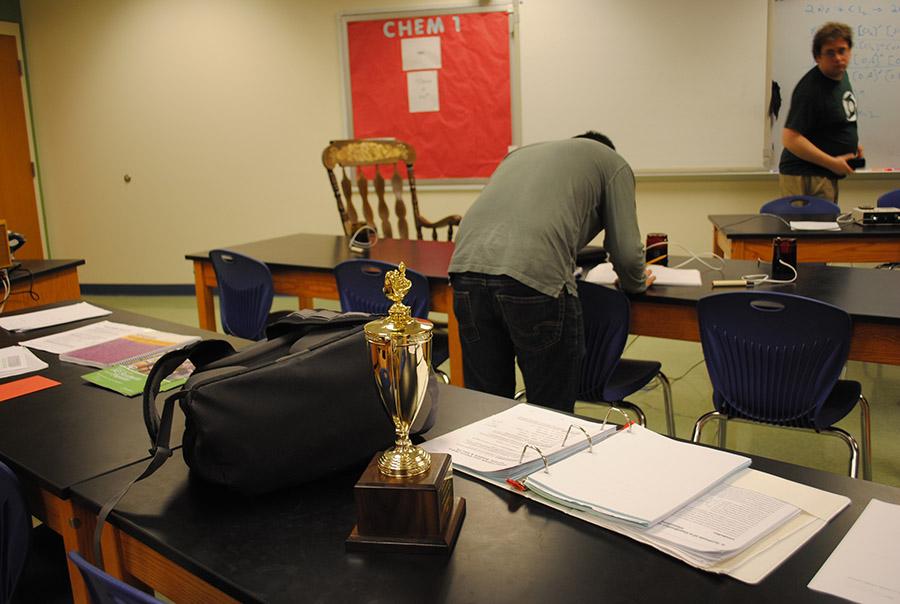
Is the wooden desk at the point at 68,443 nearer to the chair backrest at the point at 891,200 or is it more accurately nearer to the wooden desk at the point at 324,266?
the wooden desk at the point at 324,266

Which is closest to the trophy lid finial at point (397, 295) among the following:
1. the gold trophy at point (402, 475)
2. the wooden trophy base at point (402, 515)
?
the gold trophy at point (402, 475)

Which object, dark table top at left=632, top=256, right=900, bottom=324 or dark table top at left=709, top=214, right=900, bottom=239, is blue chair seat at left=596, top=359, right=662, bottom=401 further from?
dark table top at left=709, top=214, right=900, bottom=239

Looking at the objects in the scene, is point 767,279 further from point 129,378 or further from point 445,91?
point 445,91

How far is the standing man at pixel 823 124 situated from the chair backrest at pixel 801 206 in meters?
0.27

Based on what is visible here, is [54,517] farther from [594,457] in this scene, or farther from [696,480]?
[696,480]

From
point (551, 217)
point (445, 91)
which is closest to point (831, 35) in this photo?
point (445, 91)

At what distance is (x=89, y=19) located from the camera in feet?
20.0

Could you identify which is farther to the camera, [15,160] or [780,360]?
[15,160]

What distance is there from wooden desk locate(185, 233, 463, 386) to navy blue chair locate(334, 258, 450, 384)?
0.24ft

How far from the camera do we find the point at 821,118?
445cm

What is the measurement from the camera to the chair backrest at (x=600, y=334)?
246 centimetres

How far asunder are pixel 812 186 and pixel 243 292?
3.26 metres

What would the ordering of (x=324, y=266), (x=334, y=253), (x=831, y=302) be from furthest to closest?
(x=334, y=253) → (x=324, y=266) → (x=831, y=302)

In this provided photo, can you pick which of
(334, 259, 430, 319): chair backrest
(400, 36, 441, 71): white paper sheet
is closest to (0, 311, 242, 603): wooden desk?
(334, 259, 430, 319): chair backrest
